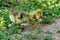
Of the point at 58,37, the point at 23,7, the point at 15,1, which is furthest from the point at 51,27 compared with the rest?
the point at 15,1

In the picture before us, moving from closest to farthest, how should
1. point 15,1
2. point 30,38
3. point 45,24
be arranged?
point 30,38
point 45,24
point 15,1

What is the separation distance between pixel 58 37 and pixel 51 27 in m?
0.54

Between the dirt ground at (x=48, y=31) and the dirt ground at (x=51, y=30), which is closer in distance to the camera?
the dirt ground at (x=48, y=31)

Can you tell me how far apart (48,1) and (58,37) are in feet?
5.65

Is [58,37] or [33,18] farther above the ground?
[33,18]

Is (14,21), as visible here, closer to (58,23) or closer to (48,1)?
(58,23)

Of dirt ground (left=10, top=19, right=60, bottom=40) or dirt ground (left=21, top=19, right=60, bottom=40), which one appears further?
dirt ground (left=21, top=19, right=60, bottom=40)

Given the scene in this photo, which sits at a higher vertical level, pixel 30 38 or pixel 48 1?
pixel 48 1

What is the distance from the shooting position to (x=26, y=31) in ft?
17.5

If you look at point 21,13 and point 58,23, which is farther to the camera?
point 58,23

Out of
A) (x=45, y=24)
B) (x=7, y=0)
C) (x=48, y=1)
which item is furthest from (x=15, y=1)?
(x=45, y=24)

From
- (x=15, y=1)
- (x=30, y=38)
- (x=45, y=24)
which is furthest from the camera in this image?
(x=15, y=1)

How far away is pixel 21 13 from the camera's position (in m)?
5.34

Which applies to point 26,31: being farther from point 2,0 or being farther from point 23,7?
point 2,0
